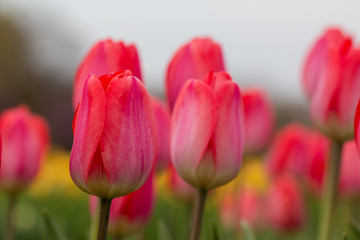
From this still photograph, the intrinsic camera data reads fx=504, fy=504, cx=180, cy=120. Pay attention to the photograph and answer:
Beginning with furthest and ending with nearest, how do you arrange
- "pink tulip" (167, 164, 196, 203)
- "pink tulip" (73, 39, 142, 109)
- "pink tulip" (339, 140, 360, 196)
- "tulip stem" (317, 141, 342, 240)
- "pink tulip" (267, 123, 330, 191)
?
"pink tulip" (267, 123, 330, 191), "pink tulip" (339, 140, 360, 196), "pink tulip" (167, 164, 196, 203), "tulip stem" (317, 141, 342, 240), "pink tulip" (73, 39, 142, 109)

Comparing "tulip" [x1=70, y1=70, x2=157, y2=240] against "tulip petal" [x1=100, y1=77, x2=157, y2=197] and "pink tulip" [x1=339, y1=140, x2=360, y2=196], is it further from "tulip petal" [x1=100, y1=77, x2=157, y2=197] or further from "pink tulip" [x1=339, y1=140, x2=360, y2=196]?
"pink tulip" [x1=339, y1=140, x2=360, y2=196]

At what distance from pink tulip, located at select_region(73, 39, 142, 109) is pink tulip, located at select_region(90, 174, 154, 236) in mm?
235

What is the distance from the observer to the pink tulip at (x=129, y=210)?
3.10 ft

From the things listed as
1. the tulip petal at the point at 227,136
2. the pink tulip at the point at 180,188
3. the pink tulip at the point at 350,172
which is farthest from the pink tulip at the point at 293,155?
the tulip petal at the point at 227,136

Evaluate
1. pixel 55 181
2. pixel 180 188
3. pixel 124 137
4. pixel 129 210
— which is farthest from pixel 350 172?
pixel 55 181

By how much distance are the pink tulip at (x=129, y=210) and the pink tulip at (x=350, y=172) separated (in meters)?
0.90

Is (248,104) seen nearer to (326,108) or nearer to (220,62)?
(326,108)

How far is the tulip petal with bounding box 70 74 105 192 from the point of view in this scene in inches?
24.2

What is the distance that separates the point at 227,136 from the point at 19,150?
2.20ft

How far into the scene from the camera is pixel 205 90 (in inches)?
28.5

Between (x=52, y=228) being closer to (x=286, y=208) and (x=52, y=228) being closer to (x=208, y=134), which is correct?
(x=208, y=134)

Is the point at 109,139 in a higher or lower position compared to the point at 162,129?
higher

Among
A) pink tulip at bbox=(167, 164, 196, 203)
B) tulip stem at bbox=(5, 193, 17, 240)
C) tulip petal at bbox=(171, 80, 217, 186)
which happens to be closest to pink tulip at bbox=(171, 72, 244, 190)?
tulip petal at bbox=(171, 80, 217, 186)

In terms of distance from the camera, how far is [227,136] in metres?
0.74
